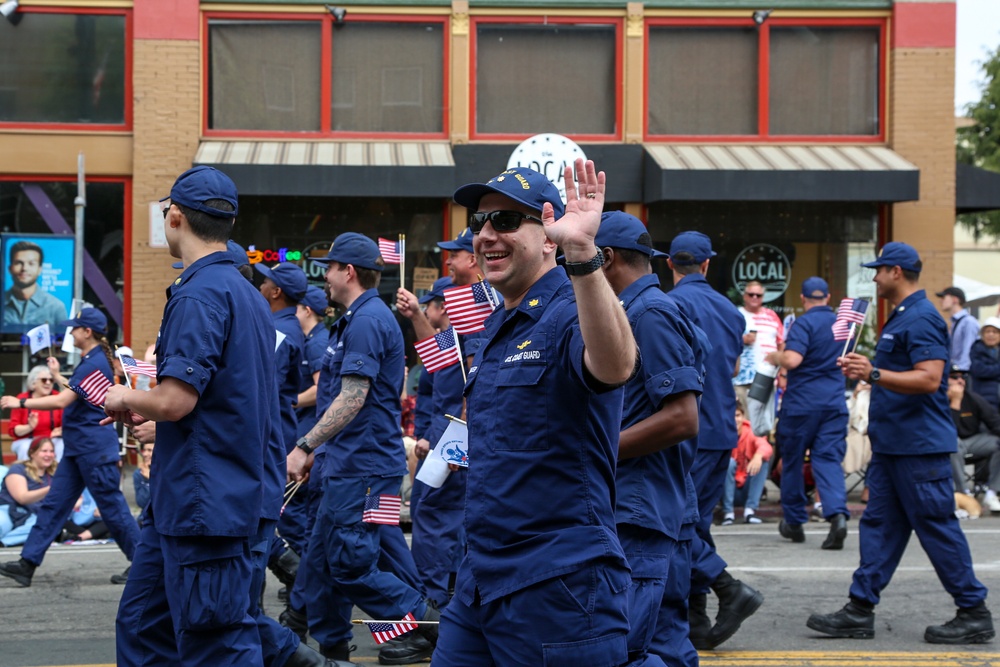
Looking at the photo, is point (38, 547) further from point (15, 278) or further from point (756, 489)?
point (15, 278)

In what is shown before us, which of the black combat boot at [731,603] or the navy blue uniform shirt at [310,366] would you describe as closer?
the black combat boot at [731,603]

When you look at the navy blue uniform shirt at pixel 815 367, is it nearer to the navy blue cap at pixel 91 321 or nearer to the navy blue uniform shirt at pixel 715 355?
the navy blue uniform shirt at pixel 715 355

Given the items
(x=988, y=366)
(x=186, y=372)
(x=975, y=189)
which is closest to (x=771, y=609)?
(x=186, y=372)

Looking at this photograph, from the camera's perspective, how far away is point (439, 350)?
280 inches

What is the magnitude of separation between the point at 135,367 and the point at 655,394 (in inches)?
83.5

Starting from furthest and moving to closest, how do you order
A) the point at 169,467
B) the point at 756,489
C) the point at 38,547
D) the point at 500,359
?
the point at 756,489 → the point at 38,547 → the point at 169,467 → the point at 500,359

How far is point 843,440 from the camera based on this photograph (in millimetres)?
11297

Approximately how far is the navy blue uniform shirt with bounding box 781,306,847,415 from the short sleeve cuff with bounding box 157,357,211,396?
732 centimetres

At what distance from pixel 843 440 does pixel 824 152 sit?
6.61m

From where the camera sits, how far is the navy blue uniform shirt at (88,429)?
364 inches

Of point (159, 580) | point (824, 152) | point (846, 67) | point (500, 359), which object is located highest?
point (846, 67)

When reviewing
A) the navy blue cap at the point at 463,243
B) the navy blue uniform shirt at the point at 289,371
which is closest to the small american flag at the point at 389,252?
the navy blue cap at the point at 463,243

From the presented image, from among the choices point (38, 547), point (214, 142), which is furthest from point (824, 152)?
→ point (38, 547)

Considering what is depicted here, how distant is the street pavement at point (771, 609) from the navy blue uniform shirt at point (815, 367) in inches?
46.3
